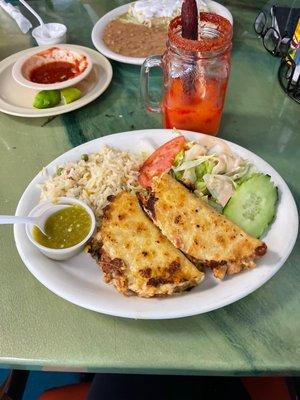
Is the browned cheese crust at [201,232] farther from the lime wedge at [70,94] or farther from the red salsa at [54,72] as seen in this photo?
the red salsa at [54,72]

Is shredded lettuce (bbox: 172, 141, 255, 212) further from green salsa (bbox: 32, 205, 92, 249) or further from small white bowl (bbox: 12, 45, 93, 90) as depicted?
small white bowl (bbox: 12, 45, 93, 90)

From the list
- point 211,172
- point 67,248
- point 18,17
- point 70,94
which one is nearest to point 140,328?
point 67,248

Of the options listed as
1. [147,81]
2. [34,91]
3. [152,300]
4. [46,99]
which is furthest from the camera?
[34,91]

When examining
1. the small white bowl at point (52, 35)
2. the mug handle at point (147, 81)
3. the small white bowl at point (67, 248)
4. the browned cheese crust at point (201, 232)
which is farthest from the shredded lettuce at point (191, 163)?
the small white bowl at point (52, 35)

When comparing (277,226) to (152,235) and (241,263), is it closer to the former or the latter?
(241,263)

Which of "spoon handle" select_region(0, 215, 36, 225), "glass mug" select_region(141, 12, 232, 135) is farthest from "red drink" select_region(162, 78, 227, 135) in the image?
"spoon handle" select_region(0, 215, 36, 225)

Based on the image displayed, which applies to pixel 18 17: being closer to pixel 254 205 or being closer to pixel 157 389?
pixel 254 205
